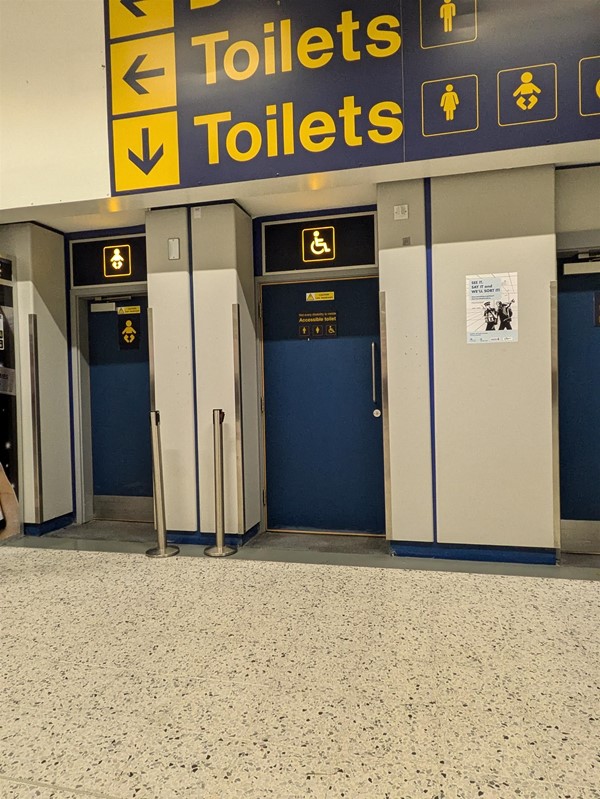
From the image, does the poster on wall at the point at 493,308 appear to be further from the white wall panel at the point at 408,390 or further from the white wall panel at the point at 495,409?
the white wall panel at the point at 408,390

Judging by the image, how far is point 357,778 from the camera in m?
1.65

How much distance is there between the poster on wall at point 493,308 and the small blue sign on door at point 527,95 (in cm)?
88

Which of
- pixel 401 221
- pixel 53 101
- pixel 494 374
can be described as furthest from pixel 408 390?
pixel 53 101

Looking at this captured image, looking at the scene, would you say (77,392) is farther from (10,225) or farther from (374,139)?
(374,139)

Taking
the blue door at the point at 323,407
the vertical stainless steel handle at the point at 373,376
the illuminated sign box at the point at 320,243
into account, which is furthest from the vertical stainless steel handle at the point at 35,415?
the vertical stainless steel handle at the point at 373,376

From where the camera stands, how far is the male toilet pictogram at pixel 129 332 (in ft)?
16.3

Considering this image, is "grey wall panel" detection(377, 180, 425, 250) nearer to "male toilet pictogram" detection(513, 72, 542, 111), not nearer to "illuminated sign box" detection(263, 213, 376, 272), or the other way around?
"illuminated sign box" detection(263, 213, 376, 272)

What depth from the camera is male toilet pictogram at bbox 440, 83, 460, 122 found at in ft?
10.6

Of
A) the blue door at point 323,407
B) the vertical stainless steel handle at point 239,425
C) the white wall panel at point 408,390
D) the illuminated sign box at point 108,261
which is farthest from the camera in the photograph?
the illuminated sign box at point 108,261

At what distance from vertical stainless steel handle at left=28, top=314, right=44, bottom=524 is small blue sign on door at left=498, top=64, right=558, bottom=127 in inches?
145

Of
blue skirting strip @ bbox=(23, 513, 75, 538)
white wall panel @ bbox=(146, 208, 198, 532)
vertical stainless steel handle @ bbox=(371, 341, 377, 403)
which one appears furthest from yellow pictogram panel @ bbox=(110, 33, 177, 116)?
blue skirting strip @ bbox=(23, 513, 75, 538)

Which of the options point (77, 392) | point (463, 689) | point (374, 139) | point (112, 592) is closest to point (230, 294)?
point (374, 139)

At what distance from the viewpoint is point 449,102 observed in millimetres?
3244

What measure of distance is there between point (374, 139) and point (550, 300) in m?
1.44
